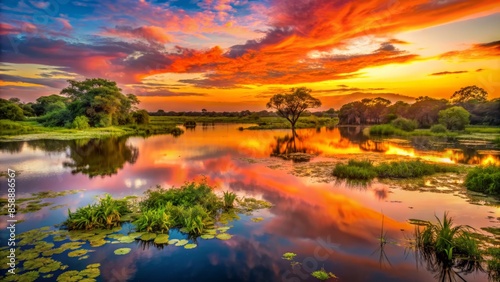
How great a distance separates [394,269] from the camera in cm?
739

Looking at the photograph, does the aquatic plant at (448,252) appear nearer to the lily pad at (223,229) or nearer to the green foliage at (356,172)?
the lily pad at (223,229)

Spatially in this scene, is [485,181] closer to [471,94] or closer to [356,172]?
[356,172]

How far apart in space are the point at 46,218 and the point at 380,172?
16260 millimetres

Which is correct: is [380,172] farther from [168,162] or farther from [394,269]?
[168,162]

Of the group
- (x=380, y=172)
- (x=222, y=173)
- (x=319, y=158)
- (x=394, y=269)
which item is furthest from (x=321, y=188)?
(x=319, y=158)

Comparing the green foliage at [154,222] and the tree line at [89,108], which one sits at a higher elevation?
the tree line at [89,108]

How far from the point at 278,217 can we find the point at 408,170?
33.0ft

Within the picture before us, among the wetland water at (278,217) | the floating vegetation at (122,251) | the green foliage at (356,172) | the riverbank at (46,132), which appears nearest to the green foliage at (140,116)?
the riverbank at (46,132)

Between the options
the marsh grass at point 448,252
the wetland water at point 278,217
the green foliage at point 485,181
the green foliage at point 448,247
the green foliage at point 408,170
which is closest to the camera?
the marsh grass at point 448,252

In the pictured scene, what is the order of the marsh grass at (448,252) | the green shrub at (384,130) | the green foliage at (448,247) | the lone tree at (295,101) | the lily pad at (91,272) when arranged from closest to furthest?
the lily pad at (91,272), the marsh grass at (448,252), the green foliage at (448,247), the green shrub at (384,130), the lone tree at (295,101)

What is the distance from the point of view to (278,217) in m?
11.0

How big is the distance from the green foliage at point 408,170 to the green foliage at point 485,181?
2914 mm

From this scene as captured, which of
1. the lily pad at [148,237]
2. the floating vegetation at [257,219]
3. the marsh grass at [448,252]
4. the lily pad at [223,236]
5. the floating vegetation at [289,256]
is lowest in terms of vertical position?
the floating vegetation at [289,256]

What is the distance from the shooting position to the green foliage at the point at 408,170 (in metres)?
17.1
